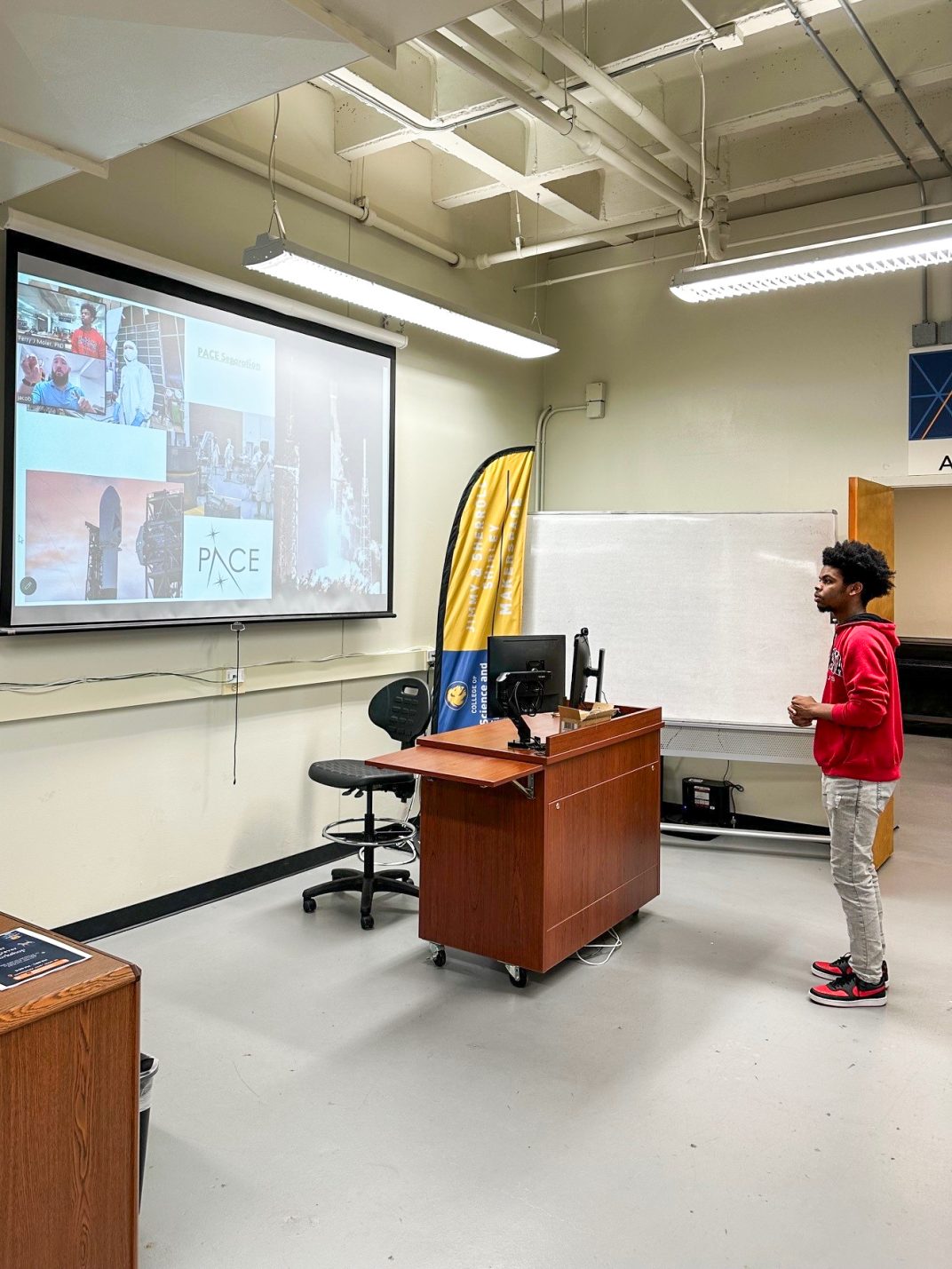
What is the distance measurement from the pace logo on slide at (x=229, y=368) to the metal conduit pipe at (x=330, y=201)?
75cm

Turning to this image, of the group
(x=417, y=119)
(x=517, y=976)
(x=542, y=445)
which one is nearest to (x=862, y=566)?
(x=517, y=976)

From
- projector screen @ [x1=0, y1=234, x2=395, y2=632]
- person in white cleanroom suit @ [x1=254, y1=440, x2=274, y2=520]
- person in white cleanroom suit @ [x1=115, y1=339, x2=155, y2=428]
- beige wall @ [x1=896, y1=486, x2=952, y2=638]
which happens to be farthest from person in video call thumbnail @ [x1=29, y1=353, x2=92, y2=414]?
beige wall @ [x1=896, y1=486, x2=952, y2=638]

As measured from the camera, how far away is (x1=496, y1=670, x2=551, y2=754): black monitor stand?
3.44 meters

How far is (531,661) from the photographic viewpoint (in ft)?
13.0

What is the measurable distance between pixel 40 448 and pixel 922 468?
4481mm

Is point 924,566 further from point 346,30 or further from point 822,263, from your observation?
point 346,30

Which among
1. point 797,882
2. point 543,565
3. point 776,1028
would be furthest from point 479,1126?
point 543,565

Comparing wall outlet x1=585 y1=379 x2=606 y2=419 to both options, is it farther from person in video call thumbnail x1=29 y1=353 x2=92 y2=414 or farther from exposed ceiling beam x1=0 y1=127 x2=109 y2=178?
exposed ceiling beam x1=0 y1=127 x2=109 y2=178

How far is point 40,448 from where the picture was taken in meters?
3.48

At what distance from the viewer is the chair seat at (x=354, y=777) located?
410cm

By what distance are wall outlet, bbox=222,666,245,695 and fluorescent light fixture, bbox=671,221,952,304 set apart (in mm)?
2709

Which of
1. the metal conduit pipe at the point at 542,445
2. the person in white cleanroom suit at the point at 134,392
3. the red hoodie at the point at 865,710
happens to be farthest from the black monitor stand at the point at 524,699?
the metal conduit pipe at the point at 542,445

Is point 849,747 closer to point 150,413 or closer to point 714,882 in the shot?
point 714,882

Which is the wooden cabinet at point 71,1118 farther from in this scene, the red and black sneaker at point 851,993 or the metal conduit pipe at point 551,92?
the metal conduit pipe at point 551,92
